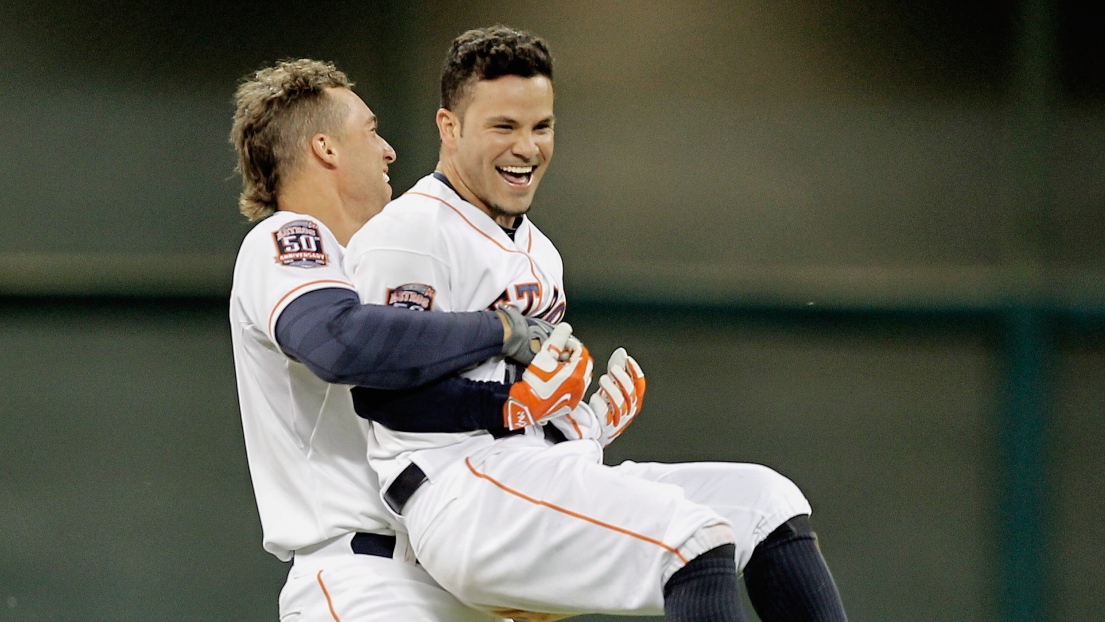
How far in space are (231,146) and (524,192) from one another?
2.15 meters

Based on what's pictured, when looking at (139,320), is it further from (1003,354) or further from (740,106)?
(1003,354)

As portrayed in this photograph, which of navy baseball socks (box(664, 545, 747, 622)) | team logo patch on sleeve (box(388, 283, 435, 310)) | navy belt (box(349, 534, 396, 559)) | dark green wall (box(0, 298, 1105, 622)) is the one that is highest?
team logo patch on sleeve (box(388, 283, 435, 310))

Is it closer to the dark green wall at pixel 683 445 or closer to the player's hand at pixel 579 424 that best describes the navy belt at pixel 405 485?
the player's hand at pixel 579 424

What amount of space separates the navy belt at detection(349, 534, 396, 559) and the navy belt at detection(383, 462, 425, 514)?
0.21m

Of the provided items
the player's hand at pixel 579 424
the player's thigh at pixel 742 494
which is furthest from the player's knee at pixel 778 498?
the player's hand at pixel 579 424

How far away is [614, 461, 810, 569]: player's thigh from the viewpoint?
6.15 feet

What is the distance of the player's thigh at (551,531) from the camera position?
1.73 metres

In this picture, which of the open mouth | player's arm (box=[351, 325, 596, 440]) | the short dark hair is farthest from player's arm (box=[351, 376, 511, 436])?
→ the short dark hair

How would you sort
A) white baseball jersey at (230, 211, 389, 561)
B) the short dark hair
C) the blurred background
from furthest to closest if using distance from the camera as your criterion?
the blurred background < white baseball jersey at (230, 211, 389, 561) < the short dark hair

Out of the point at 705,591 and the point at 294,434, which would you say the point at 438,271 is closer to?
the point at 294,434

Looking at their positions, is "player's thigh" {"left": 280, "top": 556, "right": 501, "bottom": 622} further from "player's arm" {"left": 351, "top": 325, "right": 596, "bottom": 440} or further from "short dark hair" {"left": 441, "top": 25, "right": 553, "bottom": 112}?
"short dark hair" {"left": 441, "top": 25, "right": 553, "bottom": 112}

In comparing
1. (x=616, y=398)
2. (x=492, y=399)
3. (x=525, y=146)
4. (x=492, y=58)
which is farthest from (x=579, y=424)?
(x=492, y=58)

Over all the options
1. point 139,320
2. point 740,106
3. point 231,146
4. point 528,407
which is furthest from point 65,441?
point 528,407

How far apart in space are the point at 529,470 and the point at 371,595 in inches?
15.5
